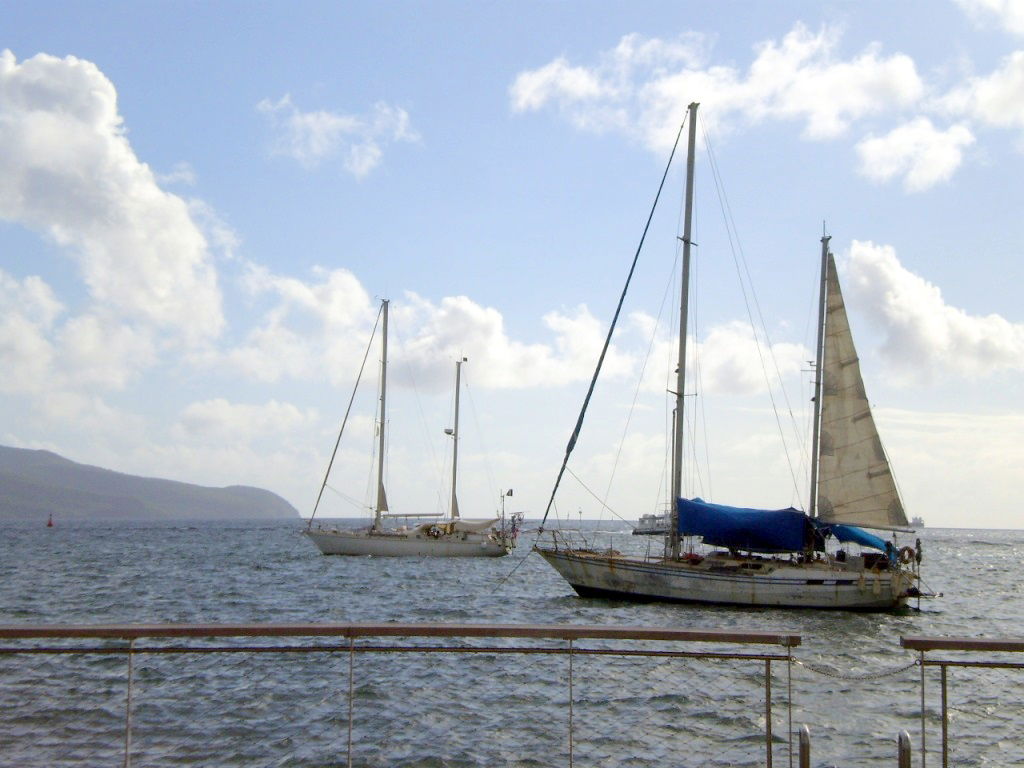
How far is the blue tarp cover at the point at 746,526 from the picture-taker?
1542 inches

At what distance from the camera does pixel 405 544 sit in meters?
75.5

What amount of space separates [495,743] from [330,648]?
9.31 metres

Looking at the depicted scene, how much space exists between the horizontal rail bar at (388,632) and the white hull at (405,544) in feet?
223

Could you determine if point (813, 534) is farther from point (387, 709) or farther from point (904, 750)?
→ point (904, 750)

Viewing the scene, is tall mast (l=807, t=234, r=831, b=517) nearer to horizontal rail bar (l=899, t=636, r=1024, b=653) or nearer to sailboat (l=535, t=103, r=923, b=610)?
sailboat (l=535, t=103, r=923, b=610)

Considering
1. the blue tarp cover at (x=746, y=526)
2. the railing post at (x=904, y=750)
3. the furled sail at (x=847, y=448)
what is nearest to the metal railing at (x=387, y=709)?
the railing post at (x=904, y=750)

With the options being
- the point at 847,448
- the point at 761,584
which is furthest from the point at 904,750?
the point at 847,448

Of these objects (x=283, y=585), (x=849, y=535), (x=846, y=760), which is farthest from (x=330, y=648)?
(x=283, y=585)

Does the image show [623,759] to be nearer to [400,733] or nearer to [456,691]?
[400,733]

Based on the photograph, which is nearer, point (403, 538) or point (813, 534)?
point (813, 534)

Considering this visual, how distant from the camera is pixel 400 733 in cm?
1698

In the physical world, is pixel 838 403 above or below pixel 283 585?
above

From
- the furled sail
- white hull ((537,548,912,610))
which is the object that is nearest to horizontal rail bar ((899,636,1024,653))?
white hull ((537,548,912,610))

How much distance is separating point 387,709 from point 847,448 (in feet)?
93.5
